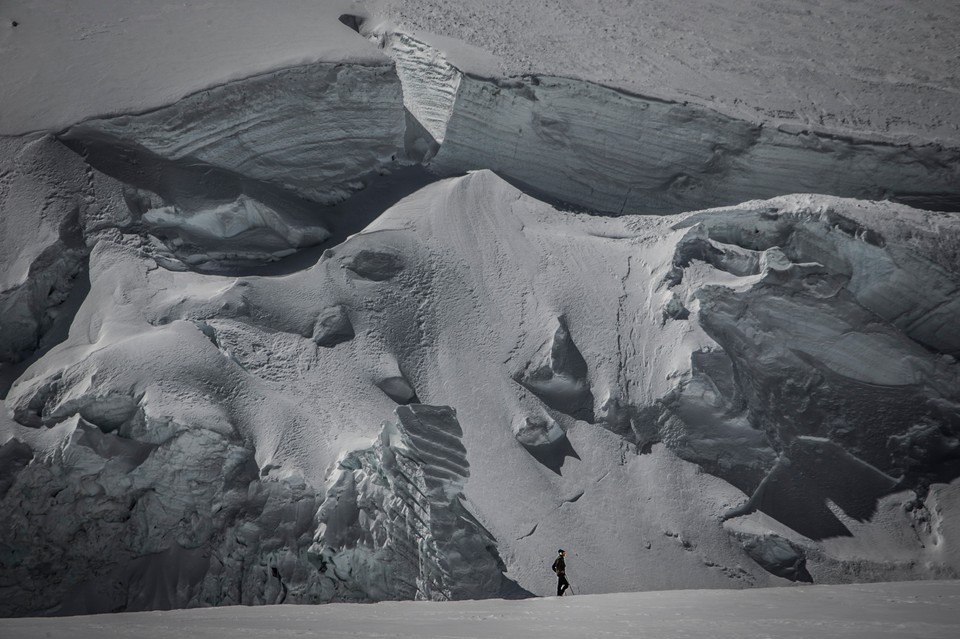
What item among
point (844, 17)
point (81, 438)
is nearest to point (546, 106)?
point (844, 17)

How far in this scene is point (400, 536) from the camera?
370 inches

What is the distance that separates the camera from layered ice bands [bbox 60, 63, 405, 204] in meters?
12.2

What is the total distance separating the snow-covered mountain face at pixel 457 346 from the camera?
9531 mm

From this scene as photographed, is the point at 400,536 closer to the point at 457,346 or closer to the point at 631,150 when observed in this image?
the point at 457,346

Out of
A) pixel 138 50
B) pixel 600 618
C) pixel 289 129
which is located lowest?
pixel 600 618

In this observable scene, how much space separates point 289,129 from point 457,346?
3937 mm

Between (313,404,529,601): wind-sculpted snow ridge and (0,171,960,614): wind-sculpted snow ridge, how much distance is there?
0.08 feet

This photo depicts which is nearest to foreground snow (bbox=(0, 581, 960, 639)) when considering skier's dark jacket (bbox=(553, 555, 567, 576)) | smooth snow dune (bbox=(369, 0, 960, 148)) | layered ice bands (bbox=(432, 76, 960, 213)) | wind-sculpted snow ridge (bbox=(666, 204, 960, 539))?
skier's dark jacket (bbox=(553, 555, 567, 576))

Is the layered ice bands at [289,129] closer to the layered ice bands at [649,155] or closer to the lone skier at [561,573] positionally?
the layered ice bands at [649,155]

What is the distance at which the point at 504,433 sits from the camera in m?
10.8

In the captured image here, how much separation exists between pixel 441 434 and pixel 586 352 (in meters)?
2.32

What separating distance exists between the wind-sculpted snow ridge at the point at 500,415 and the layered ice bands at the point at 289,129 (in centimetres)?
131

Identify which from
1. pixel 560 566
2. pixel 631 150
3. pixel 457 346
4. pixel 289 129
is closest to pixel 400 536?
pixel 560 566

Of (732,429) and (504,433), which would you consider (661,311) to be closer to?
(732,429)
